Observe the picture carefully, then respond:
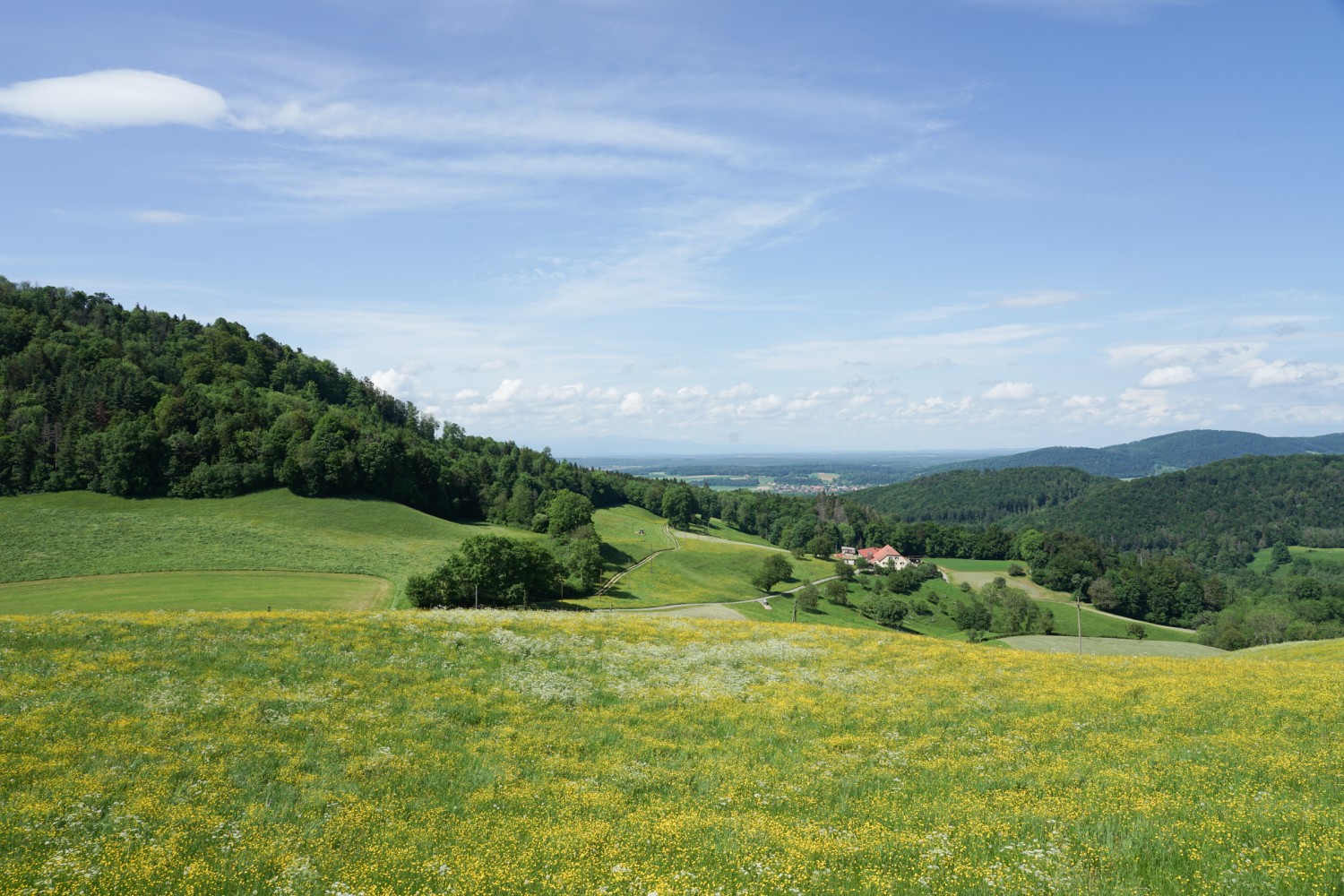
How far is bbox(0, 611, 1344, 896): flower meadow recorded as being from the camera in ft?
40.0

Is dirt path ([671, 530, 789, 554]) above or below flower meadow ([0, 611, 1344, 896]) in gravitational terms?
below

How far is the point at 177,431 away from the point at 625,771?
127575 mm

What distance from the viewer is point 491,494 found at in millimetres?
154375

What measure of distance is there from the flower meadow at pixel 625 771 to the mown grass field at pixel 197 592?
3385 centimetres

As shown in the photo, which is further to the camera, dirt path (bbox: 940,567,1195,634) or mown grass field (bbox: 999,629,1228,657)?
dirt path (bbox: 940,567,1195,634)

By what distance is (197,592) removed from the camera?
65500mm

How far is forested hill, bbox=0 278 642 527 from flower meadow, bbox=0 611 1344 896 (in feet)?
305

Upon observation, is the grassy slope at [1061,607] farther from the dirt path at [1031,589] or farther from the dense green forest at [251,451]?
the dense green forest at [251,451]

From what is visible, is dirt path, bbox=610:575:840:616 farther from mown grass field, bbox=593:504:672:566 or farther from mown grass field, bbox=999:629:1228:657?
mown grass field, bbox=999:629:1228:657

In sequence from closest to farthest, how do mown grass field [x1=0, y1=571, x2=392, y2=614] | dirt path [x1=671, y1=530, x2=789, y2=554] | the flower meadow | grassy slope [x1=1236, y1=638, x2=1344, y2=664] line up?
1. the flower meadow
2. grassy slope [x1=1236, y1=638, x2=1344, y2=664]
3. mown grass field [x1=0, y1=571, x2=392, y2=614]
4. dirt path [x1=671, y1=530, x2=789, y2=554]

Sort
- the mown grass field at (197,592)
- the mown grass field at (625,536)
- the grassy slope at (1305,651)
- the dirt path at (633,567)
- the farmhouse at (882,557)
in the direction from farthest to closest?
the farmhouse at (882,557) → the mown grass field at (625,536) → the dirt path at (633,567) → the mown grass field at (197,592) → the grassy slope at (1305,651)

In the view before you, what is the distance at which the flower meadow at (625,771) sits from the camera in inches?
480

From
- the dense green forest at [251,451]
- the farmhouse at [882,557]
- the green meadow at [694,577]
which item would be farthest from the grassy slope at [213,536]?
the farmhouse at [882,557]

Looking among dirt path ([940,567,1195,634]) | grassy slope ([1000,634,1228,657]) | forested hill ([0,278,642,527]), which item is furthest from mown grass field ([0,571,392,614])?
dirt path ([940,567,1195,634])
